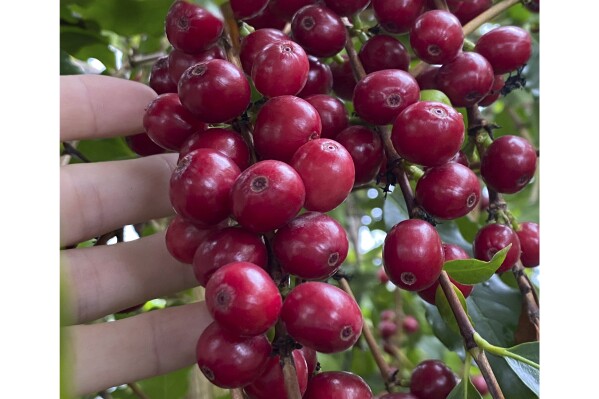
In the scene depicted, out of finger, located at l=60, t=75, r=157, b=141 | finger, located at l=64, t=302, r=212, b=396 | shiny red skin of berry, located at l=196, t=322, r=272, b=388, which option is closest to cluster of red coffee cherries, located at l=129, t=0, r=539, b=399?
shiny red skin of berry, located at l=196, t=322, r=272, b=388

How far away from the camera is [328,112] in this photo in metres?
0.67

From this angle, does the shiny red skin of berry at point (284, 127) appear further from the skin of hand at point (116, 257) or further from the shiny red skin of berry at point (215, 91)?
the skin of hand at point (116, 257)

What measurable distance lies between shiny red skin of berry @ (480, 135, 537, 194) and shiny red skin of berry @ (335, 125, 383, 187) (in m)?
0.16

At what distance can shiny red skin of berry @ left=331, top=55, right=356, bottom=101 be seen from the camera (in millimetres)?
801

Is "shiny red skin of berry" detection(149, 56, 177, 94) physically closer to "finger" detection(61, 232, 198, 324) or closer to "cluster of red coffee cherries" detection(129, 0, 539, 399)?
"cluster of red coffee cherries" detection(129, 0, 539, 399)

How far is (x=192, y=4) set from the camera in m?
0.62

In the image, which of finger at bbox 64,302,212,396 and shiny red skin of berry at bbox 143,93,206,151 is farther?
finger at bbox 64,302,212,396

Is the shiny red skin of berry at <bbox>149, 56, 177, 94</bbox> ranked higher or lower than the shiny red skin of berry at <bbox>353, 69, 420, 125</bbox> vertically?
lower

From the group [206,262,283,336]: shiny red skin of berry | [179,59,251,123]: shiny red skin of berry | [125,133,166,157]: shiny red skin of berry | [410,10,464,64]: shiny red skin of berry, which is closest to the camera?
[206,262,283,336]: shiny red skin of berry

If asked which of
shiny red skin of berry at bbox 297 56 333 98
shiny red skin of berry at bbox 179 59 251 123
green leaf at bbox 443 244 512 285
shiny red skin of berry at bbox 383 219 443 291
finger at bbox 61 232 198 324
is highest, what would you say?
shiny red skin of berry at bbox 179 59 251 123

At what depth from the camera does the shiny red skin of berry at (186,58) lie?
655mm

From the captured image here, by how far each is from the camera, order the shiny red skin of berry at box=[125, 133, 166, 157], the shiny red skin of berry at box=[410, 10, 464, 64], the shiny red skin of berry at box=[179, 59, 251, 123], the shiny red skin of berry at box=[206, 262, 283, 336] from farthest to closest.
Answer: the shiny red skin of berry at box=[125, 133, 166, 157] < the shiny red skin of berry at box=[410, 10, 464, 64] < the shiny red skin of berry at box=[179, 59, 251, 123] < the shiny red skin of berry at box=[206, 262, 283, 336]

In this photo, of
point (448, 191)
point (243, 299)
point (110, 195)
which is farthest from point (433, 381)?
point (110, 195)
